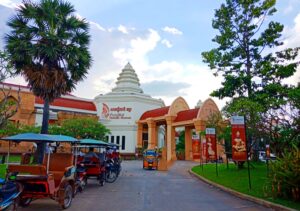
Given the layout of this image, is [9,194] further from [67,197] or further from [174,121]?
[174,121]

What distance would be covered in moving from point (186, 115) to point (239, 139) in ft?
77.9

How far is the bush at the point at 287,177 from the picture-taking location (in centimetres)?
904

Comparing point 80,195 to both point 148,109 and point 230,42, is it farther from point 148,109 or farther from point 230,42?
point 148,109

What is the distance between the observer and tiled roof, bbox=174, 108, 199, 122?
3453 cm

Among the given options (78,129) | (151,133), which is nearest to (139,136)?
(151,133)

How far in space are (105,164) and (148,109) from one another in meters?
31.0

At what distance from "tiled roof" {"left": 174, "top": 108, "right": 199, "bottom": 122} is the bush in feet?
79.8

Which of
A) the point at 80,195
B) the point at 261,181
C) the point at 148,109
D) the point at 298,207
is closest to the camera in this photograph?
the point at 298,207

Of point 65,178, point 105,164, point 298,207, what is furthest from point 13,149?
point 298,207

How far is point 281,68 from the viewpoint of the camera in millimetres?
18031

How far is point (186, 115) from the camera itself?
3594 cm

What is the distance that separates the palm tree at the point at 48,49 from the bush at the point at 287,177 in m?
11.1

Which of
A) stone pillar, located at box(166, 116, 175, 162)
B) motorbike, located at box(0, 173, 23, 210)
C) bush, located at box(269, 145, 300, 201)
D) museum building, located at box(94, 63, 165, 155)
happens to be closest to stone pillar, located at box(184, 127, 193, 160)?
stone pillar, located at box(166, 116, 175, 162)

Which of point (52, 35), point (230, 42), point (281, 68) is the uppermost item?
point (230, 42)
